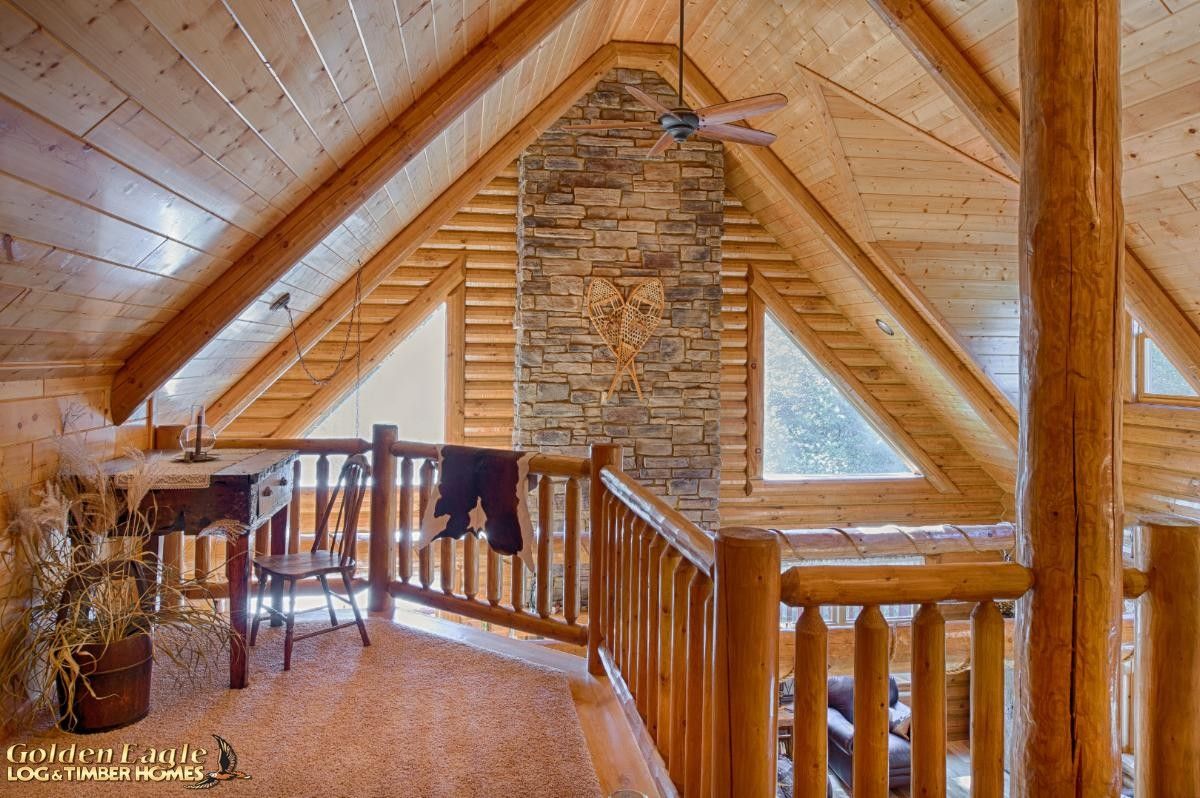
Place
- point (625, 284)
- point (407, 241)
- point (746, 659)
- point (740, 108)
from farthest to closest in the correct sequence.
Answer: point (625, 284) → point (407, 241) → point (740, 108) → point (746, 659)

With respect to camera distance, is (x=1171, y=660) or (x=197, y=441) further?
(x=197, y=441)

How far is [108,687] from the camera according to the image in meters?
2.58

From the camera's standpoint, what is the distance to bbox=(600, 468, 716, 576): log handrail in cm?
181

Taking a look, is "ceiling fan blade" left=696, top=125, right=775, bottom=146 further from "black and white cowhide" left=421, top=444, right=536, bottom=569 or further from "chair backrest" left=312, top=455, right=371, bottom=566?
"chair backrest" left=312, top=455, right=371, bottom=566

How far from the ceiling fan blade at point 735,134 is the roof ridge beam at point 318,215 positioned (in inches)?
35.9

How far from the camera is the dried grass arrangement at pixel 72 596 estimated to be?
8.15 feet

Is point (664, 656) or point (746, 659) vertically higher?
point (746, 659)

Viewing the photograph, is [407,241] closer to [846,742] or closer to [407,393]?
[407,393]

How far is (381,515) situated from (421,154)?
1765 mm

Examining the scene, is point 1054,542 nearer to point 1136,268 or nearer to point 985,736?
point 985,736

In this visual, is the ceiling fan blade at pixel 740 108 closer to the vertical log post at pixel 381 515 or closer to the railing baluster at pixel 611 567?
the railing baluster at pixel 611 567

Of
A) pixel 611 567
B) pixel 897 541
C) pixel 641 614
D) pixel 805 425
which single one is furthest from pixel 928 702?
pixel 805 425

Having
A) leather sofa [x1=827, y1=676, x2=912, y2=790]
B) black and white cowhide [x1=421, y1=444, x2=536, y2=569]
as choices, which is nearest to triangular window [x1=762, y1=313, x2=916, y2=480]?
leather sofa [x1=827, y1=676, x2=912, y2=790]

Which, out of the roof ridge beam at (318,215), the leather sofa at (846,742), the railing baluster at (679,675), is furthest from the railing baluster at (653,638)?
the leather sofa at (846,742)
